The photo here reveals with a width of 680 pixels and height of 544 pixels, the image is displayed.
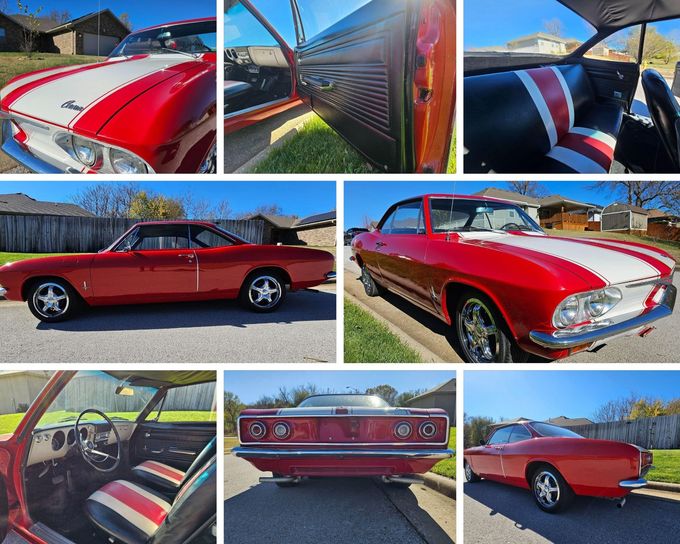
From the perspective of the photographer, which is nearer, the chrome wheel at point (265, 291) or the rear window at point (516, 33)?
→ the rear window at point (516, 33)

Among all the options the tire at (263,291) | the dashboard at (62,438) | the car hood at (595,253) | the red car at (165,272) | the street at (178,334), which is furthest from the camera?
the tire at (263,291)

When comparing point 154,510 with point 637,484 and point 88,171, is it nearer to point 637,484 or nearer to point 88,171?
point 88,171

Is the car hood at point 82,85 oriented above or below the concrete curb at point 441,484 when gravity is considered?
above

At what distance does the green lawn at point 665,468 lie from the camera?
9.91 feet

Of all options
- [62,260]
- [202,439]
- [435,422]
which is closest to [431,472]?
[435,422]

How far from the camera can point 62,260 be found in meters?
3.42

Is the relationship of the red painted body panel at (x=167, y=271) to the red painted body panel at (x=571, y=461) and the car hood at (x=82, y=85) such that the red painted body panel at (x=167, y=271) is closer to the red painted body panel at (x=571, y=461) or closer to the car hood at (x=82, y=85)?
the car hood at (x=82, y=85)

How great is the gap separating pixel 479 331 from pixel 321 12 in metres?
2.22

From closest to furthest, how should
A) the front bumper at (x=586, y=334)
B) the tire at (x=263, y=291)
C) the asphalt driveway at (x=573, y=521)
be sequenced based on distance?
the front bumper at (x=586, y=334) → the asphalt driveway at (x=573, y=521) → the tire at (x=263, y=291)

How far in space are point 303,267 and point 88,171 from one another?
155 cm

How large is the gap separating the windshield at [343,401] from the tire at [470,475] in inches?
28.3

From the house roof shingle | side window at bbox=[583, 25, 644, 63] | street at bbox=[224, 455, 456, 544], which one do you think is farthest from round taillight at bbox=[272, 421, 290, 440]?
side window at bbox=[583, 25, 644, 63]

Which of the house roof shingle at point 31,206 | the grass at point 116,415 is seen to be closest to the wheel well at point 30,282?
the house roof shingle at point 31,206

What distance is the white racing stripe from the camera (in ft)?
9.98
